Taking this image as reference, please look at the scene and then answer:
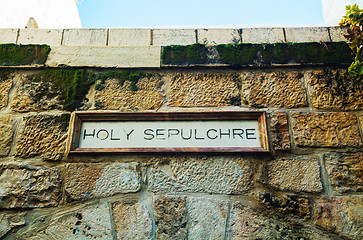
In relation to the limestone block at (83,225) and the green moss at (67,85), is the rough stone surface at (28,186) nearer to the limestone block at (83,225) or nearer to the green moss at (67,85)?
the limestone block at (83,225)

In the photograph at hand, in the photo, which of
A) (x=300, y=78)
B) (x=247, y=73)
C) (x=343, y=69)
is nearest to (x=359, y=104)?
(x=343, y=69)

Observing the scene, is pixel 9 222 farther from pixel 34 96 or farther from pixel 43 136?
pixel 34 96

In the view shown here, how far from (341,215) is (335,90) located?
905 millimetres

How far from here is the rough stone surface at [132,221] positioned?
5.26ft

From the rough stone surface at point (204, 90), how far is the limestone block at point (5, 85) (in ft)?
4.07

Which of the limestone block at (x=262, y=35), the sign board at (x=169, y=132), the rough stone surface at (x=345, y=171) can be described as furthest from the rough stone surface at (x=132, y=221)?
the limestone block at (x=262, y=35)

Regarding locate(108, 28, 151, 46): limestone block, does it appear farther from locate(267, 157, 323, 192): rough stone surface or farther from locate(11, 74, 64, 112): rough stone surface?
locate(267, 157, 323, 192): rough stone surface

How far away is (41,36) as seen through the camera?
2.21 m

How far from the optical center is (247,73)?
6.64ft

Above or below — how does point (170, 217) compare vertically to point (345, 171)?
below

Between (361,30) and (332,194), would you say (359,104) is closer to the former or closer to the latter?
(361,30)

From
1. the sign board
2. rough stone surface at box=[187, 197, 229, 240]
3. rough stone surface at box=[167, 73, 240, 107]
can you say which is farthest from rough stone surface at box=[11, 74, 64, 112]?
rough stone surface at box=[187, 197, 229, 240]

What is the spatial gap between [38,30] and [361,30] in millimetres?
2544

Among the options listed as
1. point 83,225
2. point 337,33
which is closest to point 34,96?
point 83,225
